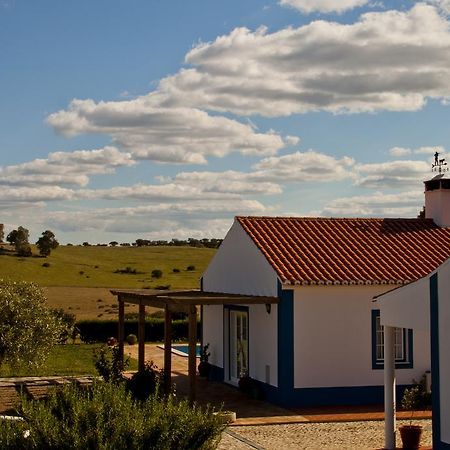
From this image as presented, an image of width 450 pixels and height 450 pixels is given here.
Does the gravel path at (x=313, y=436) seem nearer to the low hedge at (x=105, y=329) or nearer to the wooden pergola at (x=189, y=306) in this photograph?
the wooden pergola at (x=189, y=306)

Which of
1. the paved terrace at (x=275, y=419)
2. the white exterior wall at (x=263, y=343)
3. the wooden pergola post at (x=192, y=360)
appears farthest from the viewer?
the white exterior wall at (x=263, y=343)

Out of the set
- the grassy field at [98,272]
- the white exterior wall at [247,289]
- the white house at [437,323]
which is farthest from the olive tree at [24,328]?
the grassy field at [98,272]

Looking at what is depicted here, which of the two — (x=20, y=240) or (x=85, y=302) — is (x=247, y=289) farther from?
(x=20, y=240)

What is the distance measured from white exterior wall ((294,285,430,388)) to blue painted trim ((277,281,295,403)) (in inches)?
5.3

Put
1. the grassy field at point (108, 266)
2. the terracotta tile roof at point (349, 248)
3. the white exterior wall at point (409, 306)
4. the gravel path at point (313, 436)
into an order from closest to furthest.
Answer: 1. the white exterior wall at point (409, 306)
2. the gravel path at point (313, 436)
3. the terracotta tile roof at point (349, 248)
4. the grassy field at point (108, 266)

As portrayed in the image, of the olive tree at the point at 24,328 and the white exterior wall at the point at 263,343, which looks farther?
the olive tree at the point at 24,328

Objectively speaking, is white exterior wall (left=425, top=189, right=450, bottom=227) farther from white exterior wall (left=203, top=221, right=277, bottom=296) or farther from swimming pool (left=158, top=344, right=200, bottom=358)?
swimming pool (left=158, top=344, right=200, bottom=358)

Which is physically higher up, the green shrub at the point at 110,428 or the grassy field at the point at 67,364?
the green shrub at the point at 110,428

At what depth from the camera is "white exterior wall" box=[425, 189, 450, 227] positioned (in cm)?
2555

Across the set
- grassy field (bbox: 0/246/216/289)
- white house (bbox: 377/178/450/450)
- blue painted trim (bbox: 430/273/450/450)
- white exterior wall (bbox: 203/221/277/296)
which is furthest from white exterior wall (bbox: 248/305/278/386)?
grassy field (bbox: 0/246/216/289)

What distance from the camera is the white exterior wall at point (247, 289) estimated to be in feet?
68.9

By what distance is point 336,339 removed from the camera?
2077 cm

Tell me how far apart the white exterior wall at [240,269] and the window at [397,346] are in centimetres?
269

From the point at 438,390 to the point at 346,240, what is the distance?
10066 mm
